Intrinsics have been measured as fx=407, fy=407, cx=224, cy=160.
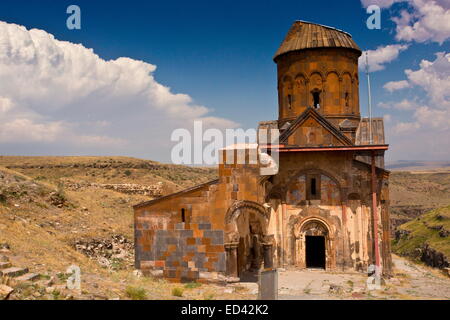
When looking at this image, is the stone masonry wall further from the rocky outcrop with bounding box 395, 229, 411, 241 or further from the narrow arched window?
the rocky outcrop with bounding box 395, 229, 411, 241

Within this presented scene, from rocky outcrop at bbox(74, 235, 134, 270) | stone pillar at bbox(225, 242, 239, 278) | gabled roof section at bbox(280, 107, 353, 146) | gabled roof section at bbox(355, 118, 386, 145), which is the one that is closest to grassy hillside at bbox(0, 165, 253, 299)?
rocky outcrop at bbox(74, 235, 134, 270)

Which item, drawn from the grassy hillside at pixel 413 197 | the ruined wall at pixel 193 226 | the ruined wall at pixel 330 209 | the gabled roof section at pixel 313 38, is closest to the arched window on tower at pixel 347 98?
the gabled roof section at pixel 313 38

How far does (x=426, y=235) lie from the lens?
31.4 m

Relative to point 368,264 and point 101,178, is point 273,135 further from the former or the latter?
point 101,178

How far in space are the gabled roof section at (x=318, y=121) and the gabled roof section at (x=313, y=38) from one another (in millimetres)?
3482

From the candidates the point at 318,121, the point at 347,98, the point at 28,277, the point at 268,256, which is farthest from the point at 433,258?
the point at 28,277

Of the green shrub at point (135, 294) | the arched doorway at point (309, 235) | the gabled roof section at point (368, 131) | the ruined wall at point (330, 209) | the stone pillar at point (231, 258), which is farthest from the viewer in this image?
the gabled roof section at point (368, 131)

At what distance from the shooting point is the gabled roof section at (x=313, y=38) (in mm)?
17375

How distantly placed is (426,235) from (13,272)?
1206 inches

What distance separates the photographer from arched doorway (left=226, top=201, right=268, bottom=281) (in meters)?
12.3

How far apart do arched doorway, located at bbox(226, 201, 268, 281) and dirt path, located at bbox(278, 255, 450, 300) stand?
152cm

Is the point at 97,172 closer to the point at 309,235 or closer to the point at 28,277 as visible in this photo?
the point at 309,235

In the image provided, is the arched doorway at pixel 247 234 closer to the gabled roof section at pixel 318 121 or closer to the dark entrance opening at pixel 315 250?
the dark entrance opening at pixel 315 250
